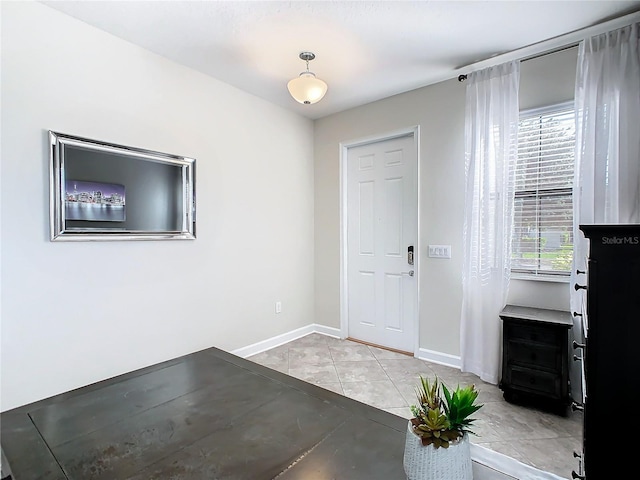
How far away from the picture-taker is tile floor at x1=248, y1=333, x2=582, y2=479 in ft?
6.23

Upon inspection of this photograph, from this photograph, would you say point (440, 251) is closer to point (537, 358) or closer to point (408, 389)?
point (537, 358)

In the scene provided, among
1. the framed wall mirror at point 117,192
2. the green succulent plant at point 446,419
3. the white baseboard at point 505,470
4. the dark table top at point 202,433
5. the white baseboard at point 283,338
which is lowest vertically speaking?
the white baseboard at point 283,338

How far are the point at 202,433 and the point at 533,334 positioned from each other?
2.32 meters

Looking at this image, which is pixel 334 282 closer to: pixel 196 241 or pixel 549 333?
pixel 196 241

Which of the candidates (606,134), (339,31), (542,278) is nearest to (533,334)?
(542,278)

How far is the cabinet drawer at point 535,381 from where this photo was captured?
224cm

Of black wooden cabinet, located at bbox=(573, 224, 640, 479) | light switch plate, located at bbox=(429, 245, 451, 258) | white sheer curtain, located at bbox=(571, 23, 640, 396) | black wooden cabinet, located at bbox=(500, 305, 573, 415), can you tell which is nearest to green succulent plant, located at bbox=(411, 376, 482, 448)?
black wooden cabinet, located at bbox=(573, 224, 640, 479)

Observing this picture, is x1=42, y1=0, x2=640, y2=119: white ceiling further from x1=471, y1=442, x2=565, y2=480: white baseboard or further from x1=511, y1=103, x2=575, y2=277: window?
x1=471, y1=442, x2=565, y2=480: white baseboard

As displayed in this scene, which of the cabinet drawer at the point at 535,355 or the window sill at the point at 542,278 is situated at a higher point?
the window sill at the point at 542,278

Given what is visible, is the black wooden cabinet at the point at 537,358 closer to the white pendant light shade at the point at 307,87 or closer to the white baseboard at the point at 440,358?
the white baseboard at the point at 440,358

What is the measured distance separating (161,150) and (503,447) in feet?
10.3

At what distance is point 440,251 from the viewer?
124 inches

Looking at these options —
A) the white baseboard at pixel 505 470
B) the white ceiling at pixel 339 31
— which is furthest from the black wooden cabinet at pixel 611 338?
the white ceiling at pixel 339 31

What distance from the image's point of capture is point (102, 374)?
7.63 feet
